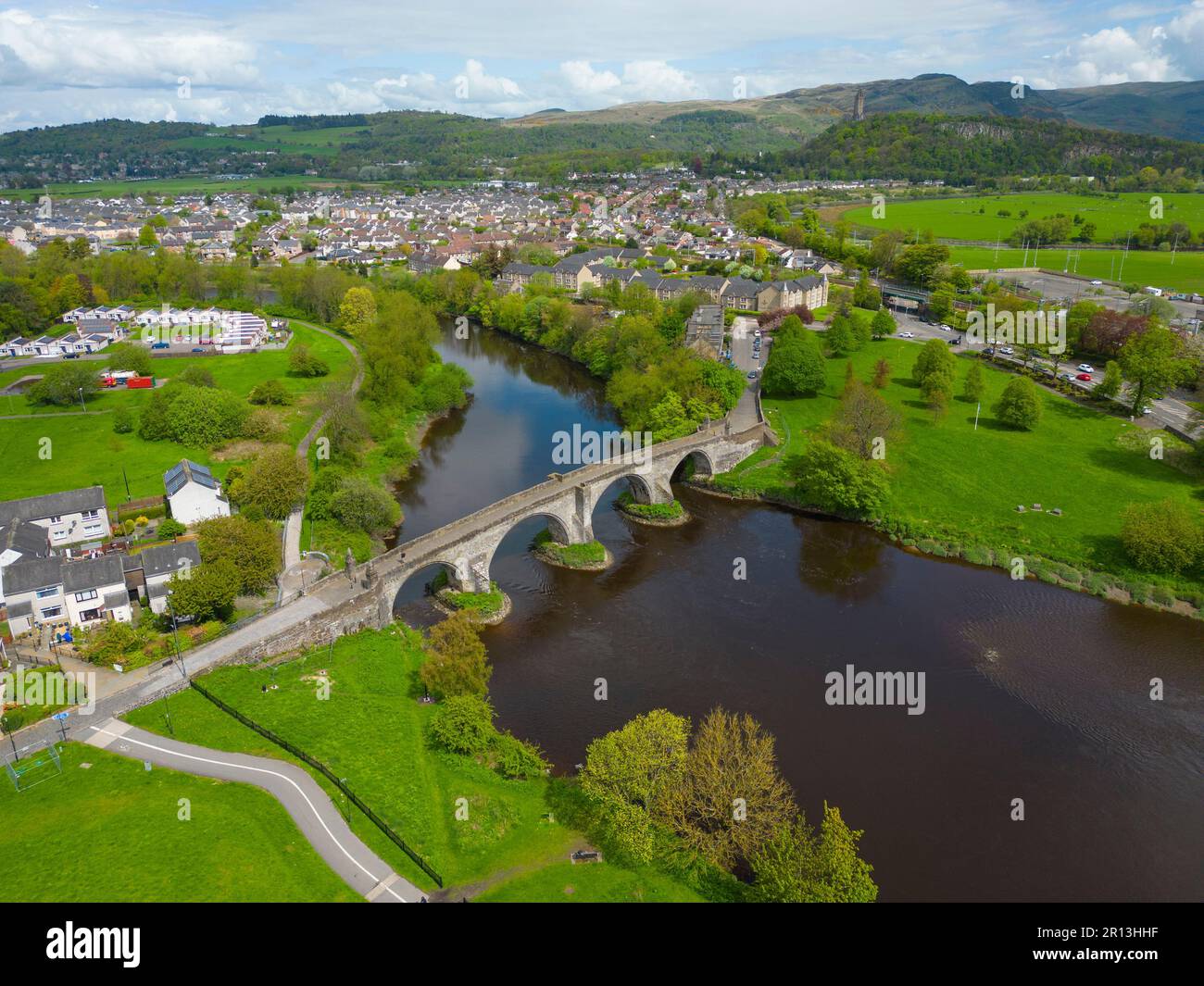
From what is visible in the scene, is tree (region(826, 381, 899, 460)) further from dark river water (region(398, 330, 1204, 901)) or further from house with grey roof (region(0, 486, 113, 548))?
house with grey roof (region(0, 486, 113, 548))

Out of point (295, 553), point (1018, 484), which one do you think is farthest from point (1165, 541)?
point (295, 553)

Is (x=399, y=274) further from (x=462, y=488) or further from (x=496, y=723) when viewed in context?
(x=496, y=723)

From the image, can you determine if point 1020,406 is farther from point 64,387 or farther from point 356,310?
point 64,387

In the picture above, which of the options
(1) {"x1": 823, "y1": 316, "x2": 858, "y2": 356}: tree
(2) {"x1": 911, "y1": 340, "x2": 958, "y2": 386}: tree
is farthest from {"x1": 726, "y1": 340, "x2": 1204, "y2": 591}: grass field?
(1) {"x1": 823, "y1": 316, "x2": 858, "y2": 356}: tree

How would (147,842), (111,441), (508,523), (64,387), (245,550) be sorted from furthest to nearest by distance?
(64,387)
(111,441)
(508,523)
(245,550)
(147,842)

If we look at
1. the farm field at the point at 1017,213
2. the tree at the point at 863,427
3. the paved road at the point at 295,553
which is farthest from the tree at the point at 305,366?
the farm field at the point at 1017,213

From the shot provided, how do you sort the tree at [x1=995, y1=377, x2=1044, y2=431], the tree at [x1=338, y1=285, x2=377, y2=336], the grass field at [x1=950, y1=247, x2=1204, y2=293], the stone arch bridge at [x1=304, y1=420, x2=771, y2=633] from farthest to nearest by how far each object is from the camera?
the grass field at [x1=950, y1=247, x2=1204, y2=293], the tree at [x1=338, y1=285, x2=377, y2=336], the tree at [x1=995, y1=377, x2=1044, y2=431], the stone arch bridge at [x1=304, y1=420, x2=771, y2=633]
